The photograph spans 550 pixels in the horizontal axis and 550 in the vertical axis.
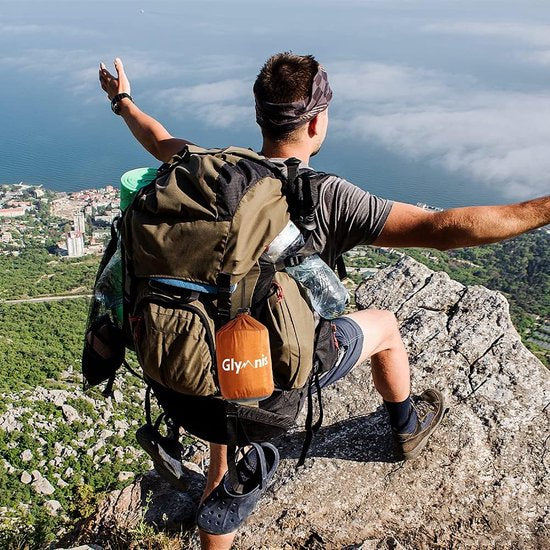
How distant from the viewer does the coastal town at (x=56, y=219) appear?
5662cm

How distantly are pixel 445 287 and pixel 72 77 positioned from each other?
192 metres

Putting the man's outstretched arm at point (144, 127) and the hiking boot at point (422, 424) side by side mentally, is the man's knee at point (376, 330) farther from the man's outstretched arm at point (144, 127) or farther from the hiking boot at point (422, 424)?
the man's outstretched arm at point (144, 127)

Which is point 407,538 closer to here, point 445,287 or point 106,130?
point 445,287

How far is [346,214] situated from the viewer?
2.15 meters

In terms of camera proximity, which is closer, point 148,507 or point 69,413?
point 148,507

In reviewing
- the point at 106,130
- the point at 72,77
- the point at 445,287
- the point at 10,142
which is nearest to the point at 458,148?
the point at 106,130

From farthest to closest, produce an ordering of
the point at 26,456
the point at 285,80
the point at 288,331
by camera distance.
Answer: the point at 26,456
the point at 285,80
the point at 288,331

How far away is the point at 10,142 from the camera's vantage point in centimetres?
11181

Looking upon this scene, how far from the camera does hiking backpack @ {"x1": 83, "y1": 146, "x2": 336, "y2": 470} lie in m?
1.91

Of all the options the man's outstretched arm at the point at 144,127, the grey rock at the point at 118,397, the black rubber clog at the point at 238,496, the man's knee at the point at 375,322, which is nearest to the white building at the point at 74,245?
the grey rock at the point at 118,397

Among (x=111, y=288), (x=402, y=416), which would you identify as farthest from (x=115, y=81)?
(x=402, y=416)

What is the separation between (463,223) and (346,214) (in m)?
0.43

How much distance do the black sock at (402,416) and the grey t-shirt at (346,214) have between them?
137 centimetres

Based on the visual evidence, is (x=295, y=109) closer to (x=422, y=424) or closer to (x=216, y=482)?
(x=216, y=482)
